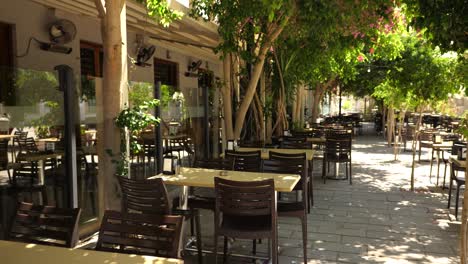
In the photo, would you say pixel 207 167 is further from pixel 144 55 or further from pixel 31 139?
pixel 144 55

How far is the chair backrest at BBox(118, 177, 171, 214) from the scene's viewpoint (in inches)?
136

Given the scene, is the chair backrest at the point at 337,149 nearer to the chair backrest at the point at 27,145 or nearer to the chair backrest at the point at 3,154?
the chair backrest at the point at 27,145

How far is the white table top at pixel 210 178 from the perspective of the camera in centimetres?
384

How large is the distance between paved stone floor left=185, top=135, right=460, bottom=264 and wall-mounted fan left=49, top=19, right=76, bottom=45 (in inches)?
129

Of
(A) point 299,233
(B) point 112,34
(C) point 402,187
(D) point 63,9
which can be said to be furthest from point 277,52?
(B) point 112,34

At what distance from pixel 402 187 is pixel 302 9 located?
157 inches

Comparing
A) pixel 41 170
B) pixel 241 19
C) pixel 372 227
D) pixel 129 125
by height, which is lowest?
pixel 372 227

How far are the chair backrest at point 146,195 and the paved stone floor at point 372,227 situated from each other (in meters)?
0.88

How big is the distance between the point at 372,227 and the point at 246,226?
7.50 ft

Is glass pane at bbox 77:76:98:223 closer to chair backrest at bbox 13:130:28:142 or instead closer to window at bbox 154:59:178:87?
chair backrest at bbox 13:130:28:142

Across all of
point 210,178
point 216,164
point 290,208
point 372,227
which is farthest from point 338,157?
point 210,178

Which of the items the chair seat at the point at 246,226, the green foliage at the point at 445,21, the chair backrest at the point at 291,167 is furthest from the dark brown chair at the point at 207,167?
the green foliage at the point at 445,21

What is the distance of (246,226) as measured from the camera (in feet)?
11.5

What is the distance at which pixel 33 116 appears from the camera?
4.04 metres
